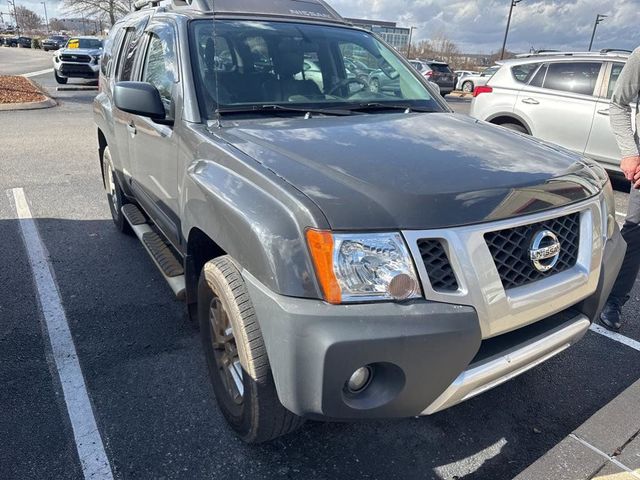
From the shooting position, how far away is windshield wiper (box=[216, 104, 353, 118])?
2766 millimetres

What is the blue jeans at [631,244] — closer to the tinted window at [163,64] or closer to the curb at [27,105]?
the tinted window at [163,64]

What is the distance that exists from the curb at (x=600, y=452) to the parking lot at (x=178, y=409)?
0.30 m

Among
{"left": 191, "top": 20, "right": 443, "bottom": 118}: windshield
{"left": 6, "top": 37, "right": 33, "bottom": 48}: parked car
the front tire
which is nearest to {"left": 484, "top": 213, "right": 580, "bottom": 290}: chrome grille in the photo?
the front tire

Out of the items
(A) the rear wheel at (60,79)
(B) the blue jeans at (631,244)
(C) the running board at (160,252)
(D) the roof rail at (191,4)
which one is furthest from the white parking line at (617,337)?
(A) the rear wheel at (60,79)

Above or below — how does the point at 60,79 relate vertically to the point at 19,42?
above

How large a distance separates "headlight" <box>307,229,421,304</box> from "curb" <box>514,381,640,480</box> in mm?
923

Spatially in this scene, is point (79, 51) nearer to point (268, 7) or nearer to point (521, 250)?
point (268, 7)

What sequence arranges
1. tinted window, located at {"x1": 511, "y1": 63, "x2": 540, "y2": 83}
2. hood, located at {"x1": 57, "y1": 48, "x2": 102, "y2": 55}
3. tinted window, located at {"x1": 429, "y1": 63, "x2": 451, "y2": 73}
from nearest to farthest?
tinted window, located at {"x1": 511, "y1": 63, "x2": 540, "y2": 83}, hood, located at {"x1": 57, "y1": 48, "x2": 102, "y2": 55}, tinted window, located at {"x1": 429, "y1": 63, "x2": 451, "y2": 73}

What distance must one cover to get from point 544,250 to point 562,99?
6.15 meters

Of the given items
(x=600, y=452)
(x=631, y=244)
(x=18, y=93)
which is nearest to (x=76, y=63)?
(x=18, y=93)

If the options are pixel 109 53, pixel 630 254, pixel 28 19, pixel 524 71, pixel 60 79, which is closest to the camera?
pixel 630 254

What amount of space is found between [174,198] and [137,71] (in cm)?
136

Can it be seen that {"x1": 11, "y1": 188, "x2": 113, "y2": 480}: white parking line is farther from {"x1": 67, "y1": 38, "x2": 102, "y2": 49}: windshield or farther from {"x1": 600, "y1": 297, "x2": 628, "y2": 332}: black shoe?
{"x1": 67, "y1": 38, "x2": 102, "y2": 49}: windshield

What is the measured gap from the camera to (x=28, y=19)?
4409 inches
